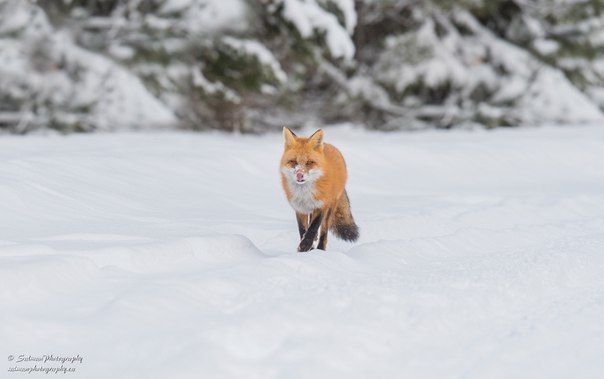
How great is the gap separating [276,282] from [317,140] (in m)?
1.35

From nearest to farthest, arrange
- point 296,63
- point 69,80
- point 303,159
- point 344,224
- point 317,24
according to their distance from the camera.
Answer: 1. point 303,159
2. point 344,224
3. point 317,24
4. point 69,80
5. point 296,63

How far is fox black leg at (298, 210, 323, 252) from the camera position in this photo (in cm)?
572

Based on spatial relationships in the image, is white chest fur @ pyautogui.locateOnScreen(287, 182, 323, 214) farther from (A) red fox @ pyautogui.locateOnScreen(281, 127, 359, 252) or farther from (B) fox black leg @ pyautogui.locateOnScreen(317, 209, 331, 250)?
(B) fox black leg @ pyautogui.locateOnScreen(317, 209, 331, 250)

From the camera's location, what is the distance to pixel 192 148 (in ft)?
35.8

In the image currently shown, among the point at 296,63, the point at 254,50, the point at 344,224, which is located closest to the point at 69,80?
the point at 254,50

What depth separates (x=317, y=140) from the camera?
5.73 m

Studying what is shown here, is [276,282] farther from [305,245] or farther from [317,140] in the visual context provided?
[317,140]

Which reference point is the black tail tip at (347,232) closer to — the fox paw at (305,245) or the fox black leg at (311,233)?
the fox black leg at (311,233)

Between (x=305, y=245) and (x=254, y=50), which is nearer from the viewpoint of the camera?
(x=305, y=245)

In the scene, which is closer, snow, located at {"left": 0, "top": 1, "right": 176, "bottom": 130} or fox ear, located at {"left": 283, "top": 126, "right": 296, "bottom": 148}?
fox ear, located at {"left": 283, "top": 126, "right": 296, "bottom": 148}

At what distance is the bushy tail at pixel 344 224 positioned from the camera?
632 cm

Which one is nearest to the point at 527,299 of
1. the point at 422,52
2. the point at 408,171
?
the point at 408,171

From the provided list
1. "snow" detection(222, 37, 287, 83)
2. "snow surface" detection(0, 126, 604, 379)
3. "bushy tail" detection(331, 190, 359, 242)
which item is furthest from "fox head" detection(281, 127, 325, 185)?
"snow" detection(222, 37, 287, 83)

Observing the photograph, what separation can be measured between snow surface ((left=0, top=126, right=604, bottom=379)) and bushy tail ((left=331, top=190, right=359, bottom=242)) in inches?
6.5
